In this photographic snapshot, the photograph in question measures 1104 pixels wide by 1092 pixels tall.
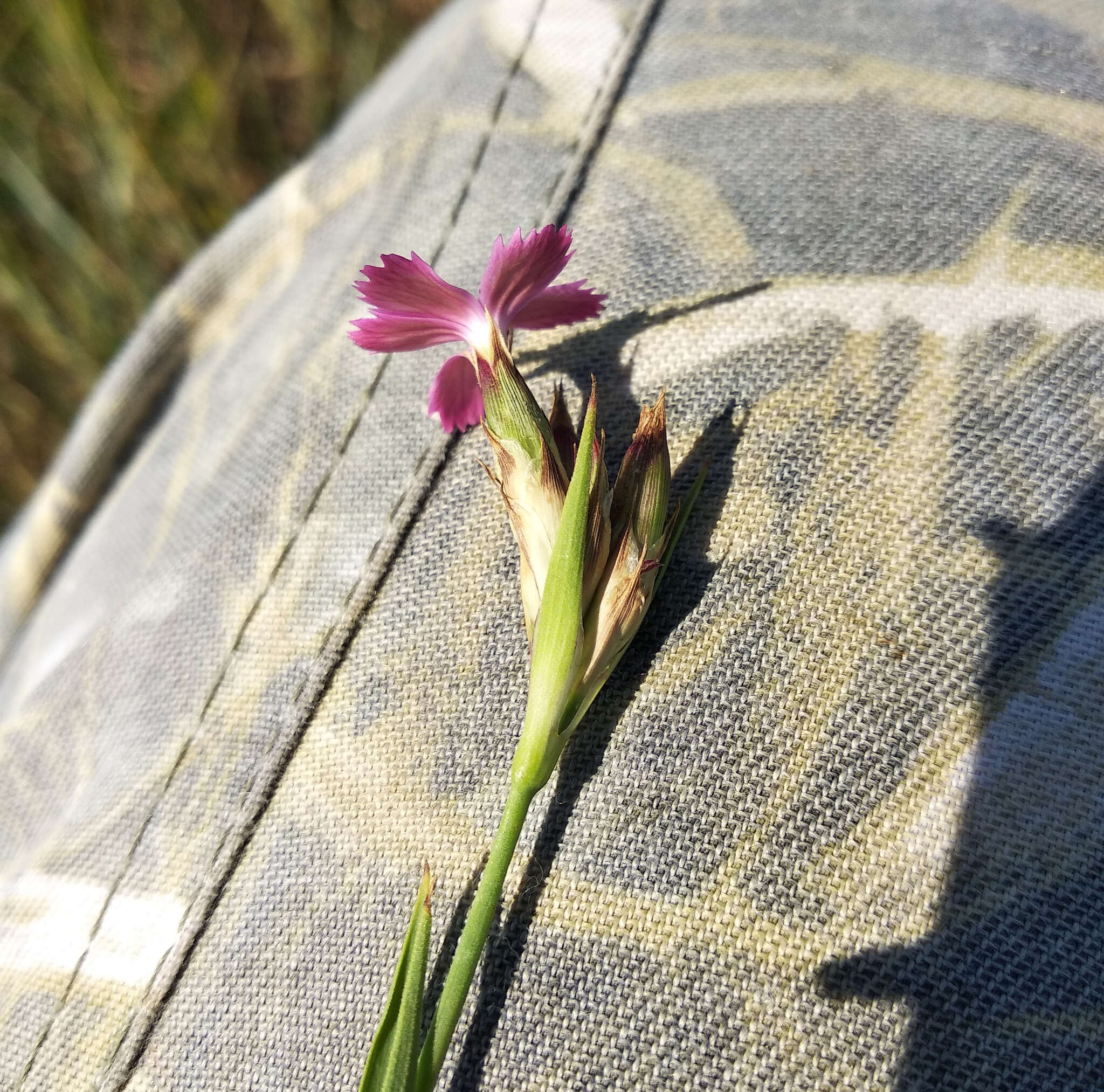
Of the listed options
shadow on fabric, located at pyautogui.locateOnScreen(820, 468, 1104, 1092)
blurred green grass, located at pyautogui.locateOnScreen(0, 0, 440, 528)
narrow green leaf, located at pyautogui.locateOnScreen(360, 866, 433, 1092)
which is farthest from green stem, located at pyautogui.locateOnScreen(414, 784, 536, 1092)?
blurred green grass, located at pyautogui.locateOnScreen(0, 0, 440, 528)

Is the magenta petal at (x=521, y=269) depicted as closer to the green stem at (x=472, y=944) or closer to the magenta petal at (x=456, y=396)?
the magenta petal at (x=456, y=396)

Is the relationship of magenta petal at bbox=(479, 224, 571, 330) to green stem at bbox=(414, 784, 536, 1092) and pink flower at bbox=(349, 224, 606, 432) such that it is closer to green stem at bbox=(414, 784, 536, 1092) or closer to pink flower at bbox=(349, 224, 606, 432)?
pink flower at bbox=(349, 224, 606, 432)

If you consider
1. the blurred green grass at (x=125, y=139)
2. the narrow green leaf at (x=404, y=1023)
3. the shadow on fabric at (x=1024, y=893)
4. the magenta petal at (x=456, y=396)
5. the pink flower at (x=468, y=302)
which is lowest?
the narrow green leaf at (x=404, y=1023)

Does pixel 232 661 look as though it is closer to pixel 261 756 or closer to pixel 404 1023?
pixel 261 756

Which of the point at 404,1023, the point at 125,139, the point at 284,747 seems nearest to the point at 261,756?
the point at 284,747

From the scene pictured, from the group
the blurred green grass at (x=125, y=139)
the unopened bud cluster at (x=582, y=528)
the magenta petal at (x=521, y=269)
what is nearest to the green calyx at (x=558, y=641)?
the unopened bud cluster at (x=582, y=528)

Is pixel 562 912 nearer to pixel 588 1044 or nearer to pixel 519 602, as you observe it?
pixel 588 1044
